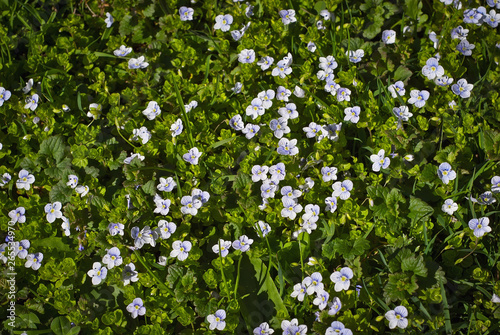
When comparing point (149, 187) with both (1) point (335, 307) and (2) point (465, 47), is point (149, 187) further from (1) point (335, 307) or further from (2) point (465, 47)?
(2) point (465, 47)

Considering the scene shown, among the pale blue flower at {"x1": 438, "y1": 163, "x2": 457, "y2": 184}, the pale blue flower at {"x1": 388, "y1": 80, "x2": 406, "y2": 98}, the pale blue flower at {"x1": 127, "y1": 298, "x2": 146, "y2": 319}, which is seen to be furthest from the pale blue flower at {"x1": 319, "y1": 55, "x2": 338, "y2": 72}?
the pale blue flower at {"x1": 127, "y1": 298, "x2": 146, "y2": 319}

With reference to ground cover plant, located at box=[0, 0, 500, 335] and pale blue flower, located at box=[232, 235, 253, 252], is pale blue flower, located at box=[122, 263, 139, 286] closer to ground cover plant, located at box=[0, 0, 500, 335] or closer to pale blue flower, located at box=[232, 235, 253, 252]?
ground cover plant, located at box=[0, 0, 500, 335]

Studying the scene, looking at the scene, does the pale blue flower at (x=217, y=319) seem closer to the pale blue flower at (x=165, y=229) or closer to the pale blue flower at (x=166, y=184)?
the pale blue flower at (x=165, y=229)

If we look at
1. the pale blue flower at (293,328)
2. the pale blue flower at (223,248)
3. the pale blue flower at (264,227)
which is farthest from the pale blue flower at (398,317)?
the pale blue flower at (223,248)

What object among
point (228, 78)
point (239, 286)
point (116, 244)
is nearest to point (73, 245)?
point (116, 244)

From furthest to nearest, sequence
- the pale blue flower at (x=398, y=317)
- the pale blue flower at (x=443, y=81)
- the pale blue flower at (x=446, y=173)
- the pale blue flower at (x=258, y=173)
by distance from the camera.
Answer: the pale blue flower at (x=443, y=81), the pale blue flower at (x=258, y=173), the pale blue flower at (x=446, y=173), the pale blue flower at (x=398, y=317)

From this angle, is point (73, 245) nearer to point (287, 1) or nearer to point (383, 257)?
point (383, 257)

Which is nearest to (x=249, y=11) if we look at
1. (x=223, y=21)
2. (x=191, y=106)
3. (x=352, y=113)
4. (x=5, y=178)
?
(x=223, y=21)

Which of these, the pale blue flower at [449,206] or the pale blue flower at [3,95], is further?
the pale blue flower at [3,95]
